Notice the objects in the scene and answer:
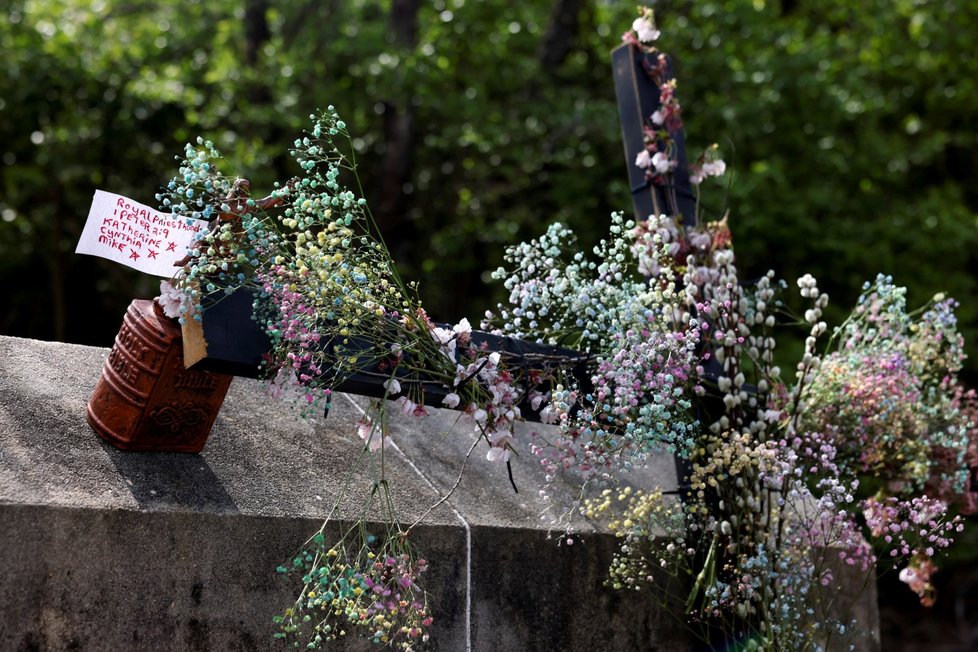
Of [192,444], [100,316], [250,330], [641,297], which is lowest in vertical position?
[192,444]

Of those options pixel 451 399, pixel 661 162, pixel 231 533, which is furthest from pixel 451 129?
pixel 231 533

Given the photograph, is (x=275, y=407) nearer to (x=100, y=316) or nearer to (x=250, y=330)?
(x=250, y=330)

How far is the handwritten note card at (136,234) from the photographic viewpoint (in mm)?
2180

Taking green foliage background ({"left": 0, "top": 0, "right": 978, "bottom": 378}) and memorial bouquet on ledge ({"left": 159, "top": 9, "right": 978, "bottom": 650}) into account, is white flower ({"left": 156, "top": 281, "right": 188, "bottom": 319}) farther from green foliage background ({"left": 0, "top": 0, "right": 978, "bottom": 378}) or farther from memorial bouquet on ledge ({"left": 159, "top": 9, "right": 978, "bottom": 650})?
green foliage background ({"left": 0, "top": 0, "right": 978, "bottom": 378})

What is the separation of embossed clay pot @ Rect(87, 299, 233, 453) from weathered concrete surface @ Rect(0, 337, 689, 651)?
48 mm

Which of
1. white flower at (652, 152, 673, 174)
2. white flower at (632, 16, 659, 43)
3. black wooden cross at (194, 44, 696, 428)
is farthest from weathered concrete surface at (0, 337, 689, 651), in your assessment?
white flower at (632, 16, 659, 43)

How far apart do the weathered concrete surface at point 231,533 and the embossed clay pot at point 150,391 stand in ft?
0.16

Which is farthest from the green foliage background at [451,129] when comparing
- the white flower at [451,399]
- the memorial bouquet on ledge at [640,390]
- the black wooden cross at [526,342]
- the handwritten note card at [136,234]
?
the white flower at [451,399]

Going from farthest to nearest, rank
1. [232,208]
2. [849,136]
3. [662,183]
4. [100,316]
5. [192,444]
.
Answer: [849,136], [100,316], [662,183], [192,444], [232,208]

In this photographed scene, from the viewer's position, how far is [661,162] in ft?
10.3

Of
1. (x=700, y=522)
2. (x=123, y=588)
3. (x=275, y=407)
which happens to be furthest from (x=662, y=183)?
(x=123, y=588)

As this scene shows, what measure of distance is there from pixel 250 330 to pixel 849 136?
8315 millimetres

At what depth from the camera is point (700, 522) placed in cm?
279

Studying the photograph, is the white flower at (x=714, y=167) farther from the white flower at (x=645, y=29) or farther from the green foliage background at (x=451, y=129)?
the green foliage background at (x=451, y=129)
